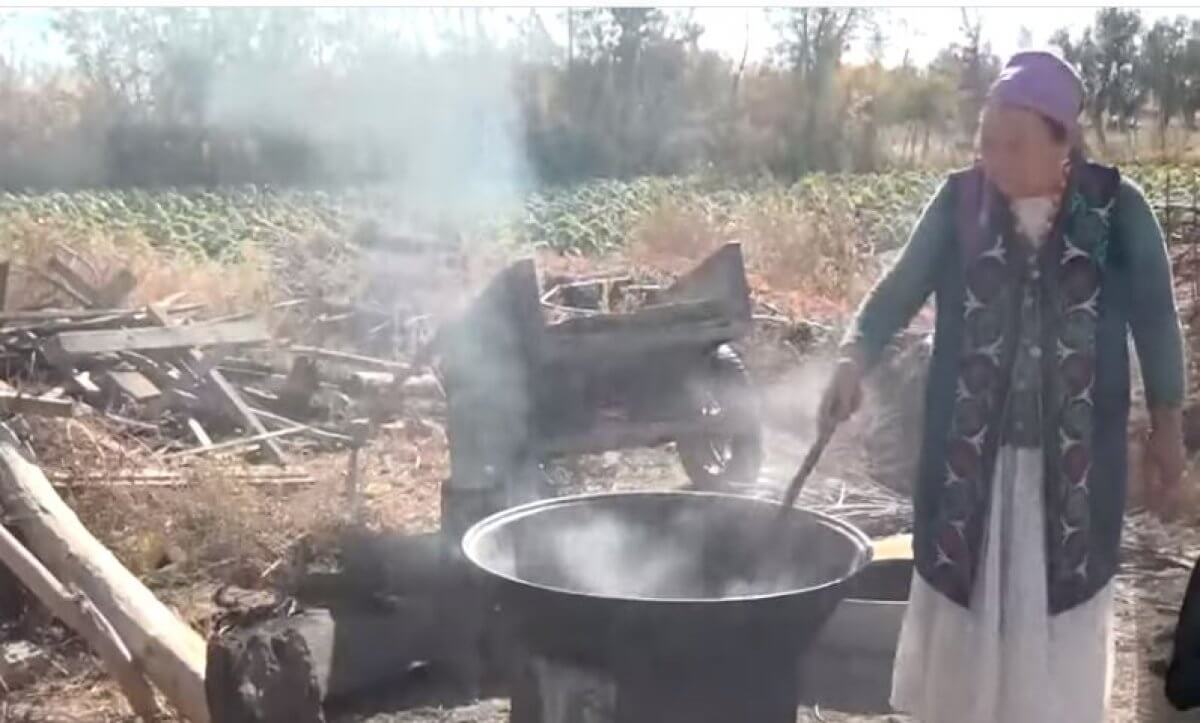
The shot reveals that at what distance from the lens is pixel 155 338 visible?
3.14 m

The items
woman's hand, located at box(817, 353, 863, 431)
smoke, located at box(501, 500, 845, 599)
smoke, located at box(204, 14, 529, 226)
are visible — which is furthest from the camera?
smoke, located at box(204, 14, 529, 226)

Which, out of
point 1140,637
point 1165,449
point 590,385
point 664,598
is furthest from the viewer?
point 590,385

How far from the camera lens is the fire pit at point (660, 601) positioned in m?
1.96

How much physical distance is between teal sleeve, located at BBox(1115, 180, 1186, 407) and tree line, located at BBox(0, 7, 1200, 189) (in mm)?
622

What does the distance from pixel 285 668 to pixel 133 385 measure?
48.3 inches

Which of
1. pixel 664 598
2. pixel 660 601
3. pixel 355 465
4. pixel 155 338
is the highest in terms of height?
pixel 155 338

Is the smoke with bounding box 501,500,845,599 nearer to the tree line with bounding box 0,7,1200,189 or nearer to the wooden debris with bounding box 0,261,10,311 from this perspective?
the tree line with bounding box 0,7,1200,189

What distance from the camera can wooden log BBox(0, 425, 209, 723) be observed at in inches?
104

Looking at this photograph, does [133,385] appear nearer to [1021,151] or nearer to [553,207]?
[553,207]

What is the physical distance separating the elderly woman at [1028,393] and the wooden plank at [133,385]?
2009mm

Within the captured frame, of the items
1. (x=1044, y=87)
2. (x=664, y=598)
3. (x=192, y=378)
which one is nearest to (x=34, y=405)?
(x=192, y=378)

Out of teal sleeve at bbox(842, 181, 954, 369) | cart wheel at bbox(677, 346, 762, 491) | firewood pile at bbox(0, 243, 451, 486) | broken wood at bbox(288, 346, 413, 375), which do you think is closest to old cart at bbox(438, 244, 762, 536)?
cart wheel at bbox(677, 346, 762, 491)

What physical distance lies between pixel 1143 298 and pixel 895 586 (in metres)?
1.29

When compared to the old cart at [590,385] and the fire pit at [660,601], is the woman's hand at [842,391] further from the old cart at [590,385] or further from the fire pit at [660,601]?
the old cart at [590,385]
